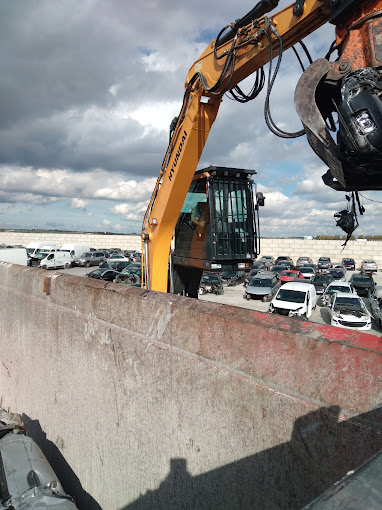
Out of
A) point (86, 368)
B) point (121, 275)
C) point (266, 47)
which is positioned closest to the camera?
point (86, 368)

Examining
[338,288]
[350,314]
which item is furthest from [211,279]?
[350,314]

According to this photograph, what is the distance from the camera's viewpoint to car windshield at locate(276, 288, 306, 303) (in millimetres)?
16453

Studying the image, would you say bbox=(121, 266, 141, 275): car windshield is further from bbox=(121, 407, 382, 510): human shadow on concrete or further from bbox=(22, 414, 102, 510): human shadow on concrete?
bbox=(121, 407, 382, 510): human shadow on concrete

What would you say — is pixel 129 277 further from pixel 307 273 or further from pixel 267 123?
pixel 267 123

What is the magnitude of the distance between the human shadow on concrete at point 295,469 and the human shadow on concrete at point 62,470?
62.6 inches

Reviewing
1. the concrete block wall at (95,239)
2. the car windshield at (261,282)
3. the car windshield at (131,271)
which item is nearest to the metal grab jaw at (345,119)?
the car windshield at (261,282)

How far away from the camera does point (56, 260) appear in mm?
34219

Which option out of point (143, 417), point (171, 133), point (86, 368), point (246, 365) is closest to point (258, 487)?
point (246, 365)

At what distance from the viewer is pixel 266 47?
5.77 metres

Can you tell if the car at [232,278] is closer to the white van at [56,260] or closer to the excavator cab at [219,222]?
the white van at [56,260]

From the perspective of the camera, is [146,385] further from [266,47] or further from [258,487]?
[266,47]

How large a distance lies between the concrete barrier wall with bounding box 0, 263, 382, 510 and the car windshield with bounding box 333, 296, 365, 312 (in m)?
13.4

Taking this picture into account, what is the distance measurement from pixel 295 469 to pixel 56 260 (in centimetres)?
3458

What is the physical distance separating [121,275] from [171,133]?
17.0m
